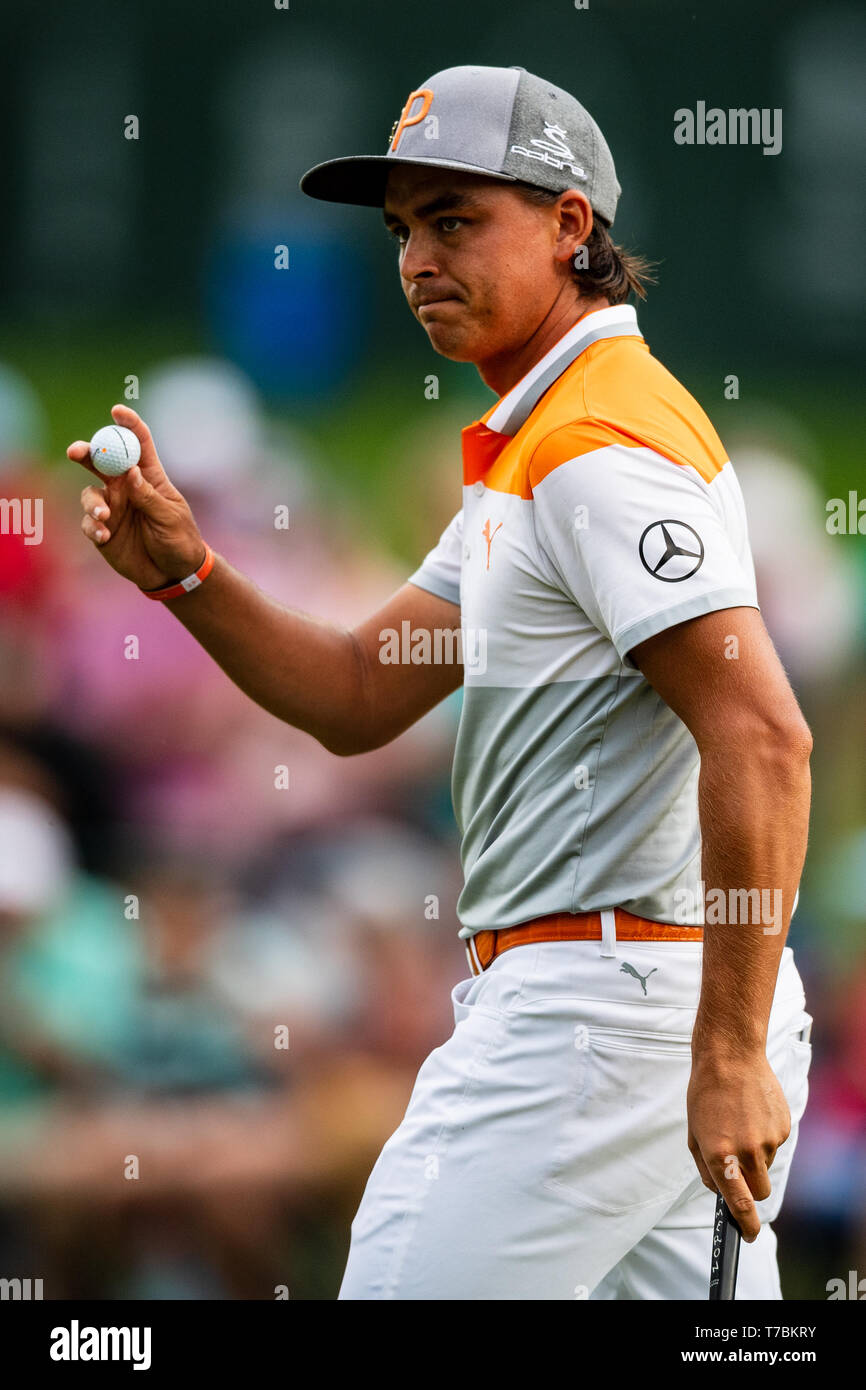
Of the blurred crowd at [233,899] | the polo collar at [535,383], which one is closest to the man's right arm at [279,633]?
the polo collar at [535,383]

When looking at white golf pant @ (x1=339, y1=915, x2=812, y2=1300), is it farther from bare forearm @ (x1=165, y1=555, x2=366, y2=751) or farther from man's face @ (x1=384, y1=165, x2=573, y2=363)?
man's face @ (x1=384, y1=165, x2=573, y2=363)

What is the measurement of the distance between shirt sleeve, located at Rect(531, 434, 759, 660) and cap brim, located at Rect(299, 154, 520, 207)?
50 cm

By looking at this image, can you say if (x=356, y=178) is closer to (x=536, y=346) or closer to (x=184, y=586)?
(x=536, y=346)

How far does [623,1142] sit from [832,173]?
2800 millimetres

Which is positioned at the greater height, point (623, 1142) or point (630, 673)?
point (630, 673)

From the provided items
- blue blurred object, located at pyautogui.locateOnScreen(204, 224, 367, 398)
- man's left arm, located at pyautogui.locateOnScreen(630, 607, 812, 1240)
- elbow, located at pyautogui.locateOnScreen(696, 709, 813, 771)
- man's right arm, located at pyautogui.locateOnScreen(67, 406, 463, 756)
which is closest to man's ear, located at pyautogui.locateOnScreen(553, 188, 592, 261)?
man's right arm, located at pyautogui.locateOnScreen(67, 406, 463, 756)

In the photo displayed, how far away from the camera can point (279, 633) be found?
2406mm

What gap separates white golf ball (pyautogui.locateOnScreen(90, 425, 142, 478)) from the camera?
2139mm

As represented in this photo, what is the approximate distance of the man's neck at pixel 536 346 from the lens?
84.5 inches

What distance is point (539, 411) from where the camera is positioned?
6.57 feet

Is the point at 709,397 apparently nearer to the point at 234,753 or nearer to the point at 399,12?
the point at 399,12

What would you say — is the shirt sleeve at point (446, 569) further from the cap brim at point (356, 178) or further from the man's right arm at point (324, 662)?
the cap brim at point (356, 178)

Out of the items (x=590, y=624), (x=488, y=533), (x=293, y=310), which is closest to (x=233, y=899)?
(x=293, y=310)
